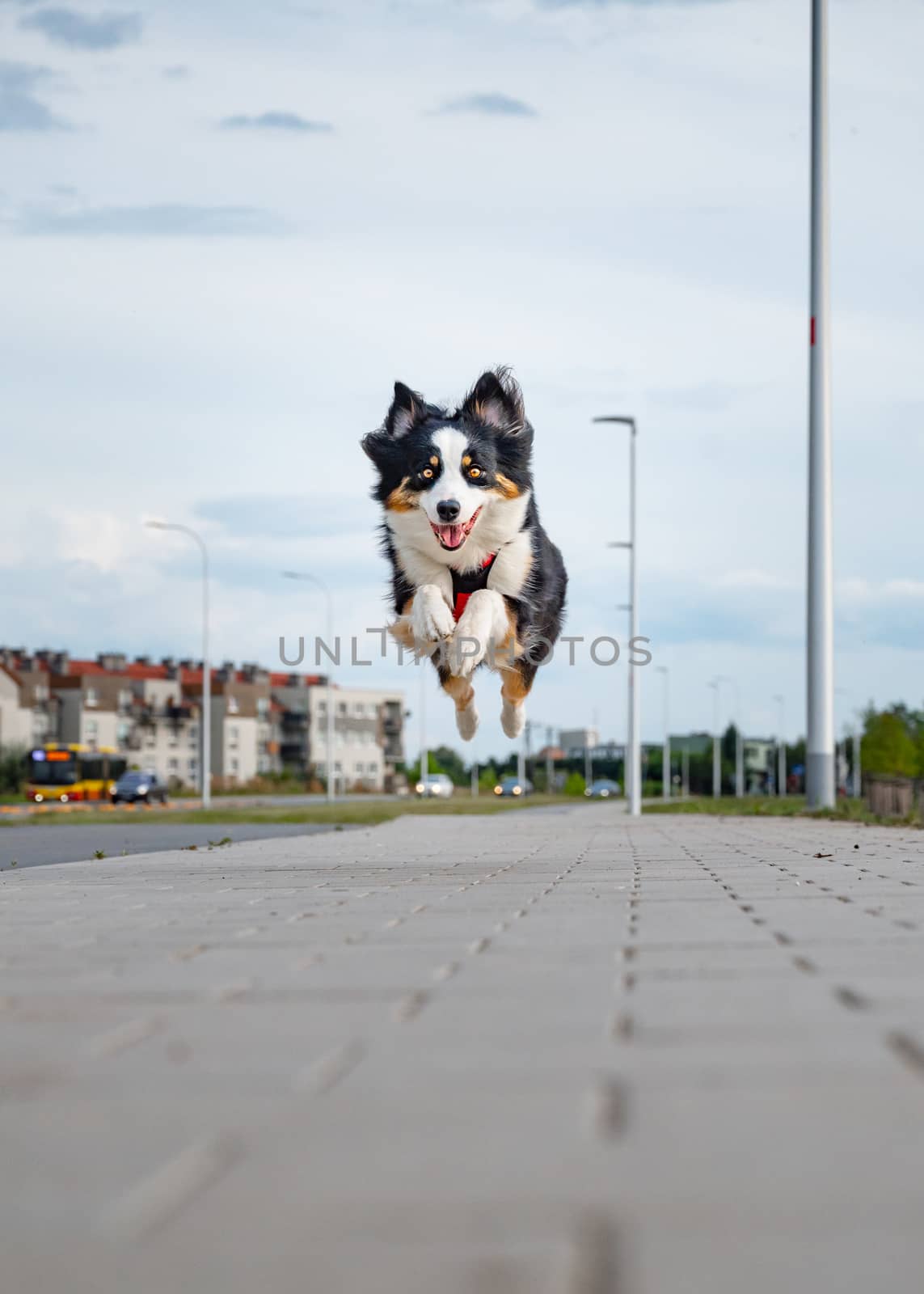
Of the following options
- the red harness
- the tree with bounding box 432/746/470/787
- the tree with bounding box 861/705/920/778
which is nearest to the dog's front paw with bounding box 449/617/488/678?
the red harness

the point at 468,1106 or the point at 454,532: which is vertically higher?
the point at 454,532

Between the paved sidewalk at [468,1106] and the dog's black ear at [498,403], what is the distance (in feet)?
12.4

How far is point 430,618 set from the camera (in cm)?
918

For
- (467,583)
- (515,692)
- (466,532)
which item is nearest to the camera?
(466,532)

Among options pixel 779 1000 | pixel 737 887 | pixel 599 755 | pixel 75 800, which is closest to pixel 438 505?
pixel 737 887

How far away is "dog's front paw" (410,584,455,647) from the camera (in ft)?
30.2

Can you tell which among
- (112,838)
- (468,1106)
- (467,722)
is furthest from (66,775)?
(468,1106)

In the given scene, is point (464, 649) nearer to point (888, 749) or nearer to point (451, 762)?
point (888, 749)

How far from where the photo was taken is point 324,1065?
313 centimetres

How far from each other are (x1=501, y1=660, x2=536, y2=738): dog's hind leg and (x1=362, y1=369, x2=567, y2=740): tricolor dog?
0.03 meters

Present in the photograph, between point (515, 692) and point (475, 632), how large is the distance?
168 cm

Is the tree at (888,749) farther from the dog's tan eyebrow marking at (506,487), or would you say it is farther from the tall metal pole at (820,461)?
the dog's tan eyebrow marking at (506,487)

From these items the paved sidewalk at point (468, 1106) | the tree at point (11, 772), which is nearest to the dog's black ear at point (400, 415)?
the paved sidewalk at point (468, 1106)

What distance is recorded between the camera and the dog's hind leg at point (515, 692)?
10055 millimetres
